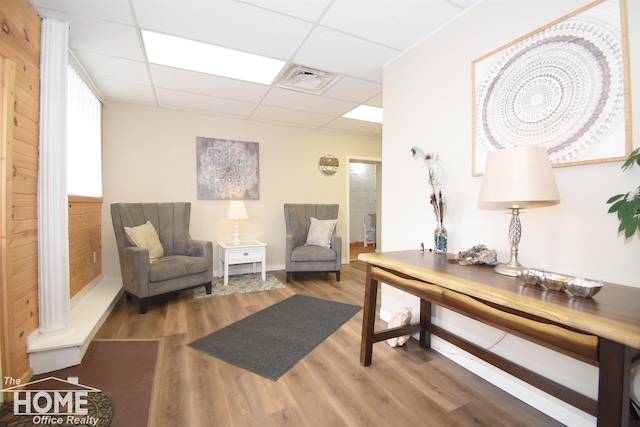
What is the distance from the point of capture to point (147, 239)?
117 inches

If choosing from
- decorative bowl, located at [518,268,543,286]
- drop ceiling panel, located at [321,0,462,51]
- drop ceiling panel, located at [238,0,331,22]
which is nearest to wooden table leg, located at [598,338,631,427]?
decorative bowl, located at [518,268,543,286]

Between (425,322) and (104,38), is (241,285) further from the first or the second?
(104,38)

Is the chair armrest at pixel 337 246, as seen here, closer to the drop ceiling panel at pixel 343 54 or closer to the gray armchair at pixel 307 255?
the gray armchair at pixel 307 255

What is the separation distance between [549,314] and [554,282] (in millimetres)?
229

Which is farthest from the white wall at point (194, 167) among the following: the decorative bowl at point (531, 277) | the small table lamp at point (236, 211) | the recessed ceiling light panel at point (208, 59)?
the decorative bowl at point (531, 277)

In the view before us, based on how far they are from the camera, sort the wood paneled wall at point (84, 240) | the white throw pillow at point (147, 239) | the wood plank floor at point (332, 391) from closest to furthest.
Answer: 1. the wood plank floor at point (332, 391)
2. the wood paneled wall at point (84, 240)
3. the white throw pillow at point (147, 239)

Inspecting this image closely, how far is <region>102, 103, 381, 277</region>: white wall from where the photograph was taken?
11.7ft

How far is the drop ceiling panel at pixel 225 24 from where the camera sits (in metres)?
1.84

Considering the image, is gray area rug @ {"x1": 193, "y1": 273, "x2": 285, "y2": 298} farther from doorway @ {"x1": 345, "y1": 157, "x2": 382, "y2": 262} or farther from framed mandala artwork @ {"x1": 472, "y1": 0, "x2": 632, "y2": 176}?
doorway @ {"x1": 345, "y1": 157, "x2": 382, "y2": 262}

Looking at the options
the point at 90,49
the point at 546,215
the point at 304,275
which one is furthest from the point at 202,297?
the point at 546,215

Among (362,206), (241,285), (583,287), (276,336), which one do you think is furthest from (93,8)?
(362,206)

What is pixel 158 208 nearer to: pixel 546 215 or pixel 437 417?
pixel 437 417

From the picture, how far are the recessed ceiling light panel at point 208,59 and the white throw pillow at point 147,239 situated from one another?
1.66 metres

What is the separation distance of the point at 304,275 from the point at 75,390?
2827 mm
